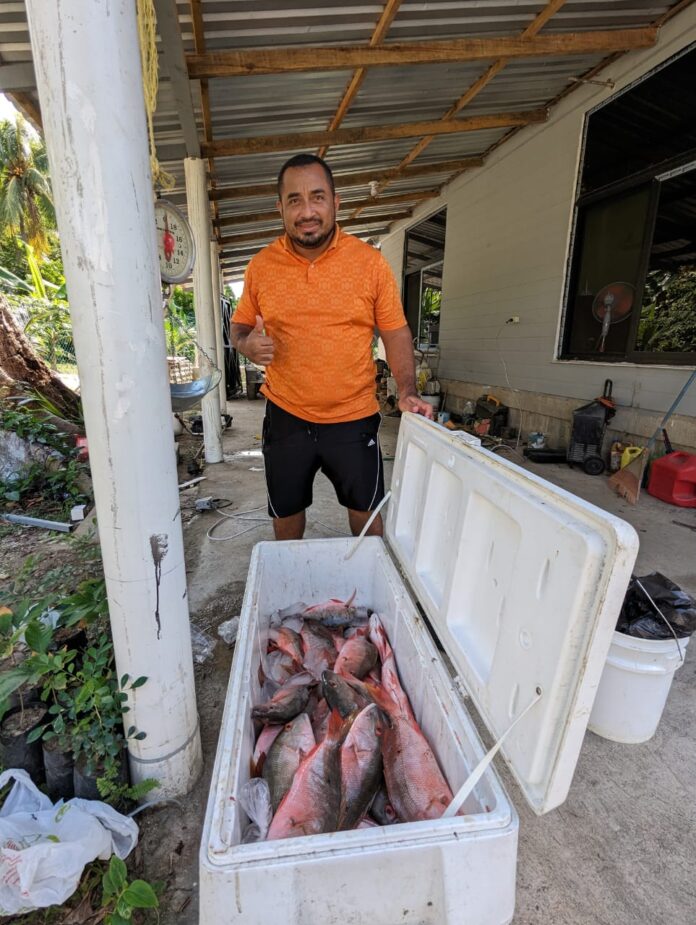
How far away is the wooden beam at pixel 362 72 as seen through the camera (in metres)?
3.30

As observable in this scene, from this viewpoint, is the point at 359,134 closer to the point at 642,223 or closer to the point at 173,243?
the point at 642,223

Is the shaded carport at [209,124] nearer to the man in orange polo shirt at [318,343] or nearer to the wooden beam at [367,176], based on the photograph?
the wooden beam at [367,176]

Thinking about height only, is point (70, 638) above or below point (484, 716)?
below

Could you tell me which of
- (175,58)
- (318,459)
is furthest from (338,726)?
(175,58)

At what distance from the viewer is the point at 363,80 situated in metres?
4.16

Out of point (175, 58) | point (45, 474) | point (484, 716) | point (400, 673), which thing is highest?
point (175, 58)

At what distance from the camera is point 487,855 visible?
0.85m

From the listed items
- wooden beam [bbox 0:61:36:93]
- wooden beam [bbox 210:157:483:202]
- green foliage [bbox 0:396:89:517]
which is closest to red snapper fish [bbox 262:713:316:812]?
green foliage [bbox 0:396:89:517]

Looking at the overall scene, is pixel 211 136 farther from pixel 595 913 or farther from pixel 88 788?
pixel 595 913

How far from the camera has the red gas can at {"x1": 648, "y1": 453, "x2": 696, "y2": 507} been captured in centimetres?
384

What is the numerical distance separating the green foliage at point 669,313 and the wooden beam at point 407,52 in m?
2.06

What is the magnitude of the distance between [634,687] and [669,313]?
4.21 meters

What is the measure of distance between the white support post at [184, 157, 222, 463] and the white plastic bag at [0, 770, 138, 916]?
4.13 meters

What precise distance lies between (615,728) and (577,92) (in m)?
6.32
